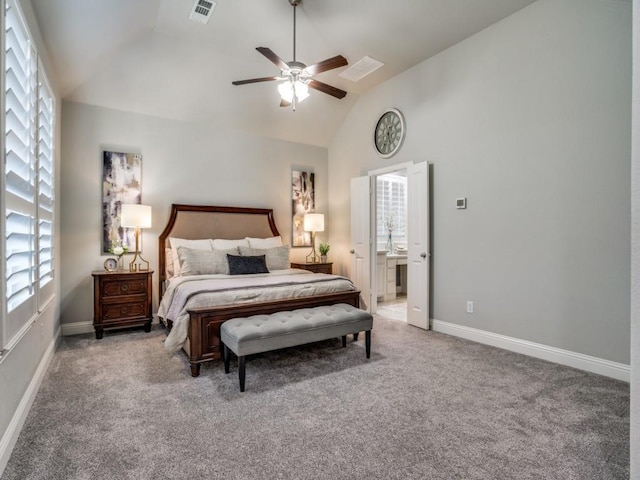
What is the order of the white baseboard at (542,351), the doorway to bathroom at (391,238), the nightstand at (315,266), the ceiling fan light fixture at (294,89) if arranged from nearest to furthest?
the white baseboard at (542,351)
the ceiling fan light fixture at (294,89)
the nightstand at (315,266)
the doorway to bathroom at (391,238)

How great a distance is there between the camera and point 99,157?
4.30 m

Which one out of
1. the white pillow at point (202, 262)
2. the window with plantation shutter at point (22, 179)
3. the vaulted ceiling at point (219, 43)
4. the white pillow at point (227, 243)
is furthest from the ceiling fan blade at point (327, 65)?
the white pillow at point (227, 243)

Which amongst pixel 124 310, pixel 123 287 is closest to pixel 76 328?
pixel 124 310

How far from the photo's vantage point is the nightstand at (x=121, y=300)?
3.90 metres

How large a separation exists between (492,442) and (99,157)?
4940 mm

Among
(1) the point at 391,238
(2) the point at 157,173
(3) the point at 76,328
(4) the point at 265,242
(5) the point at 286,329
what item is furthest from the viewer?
(1) the point at 391,238

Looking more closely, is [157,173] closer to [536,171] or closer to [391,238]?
[391,238]

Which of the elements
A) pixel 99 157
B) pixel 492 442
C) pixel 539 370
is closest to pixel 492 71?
pixel 539 370

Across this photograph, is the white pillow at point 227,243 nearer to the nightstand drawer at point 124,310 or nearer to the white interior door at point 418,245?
the nightstand drawer at point 124,310

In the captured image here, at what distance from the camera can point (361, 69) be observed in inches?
184

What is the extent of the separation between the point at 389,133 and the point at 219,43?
8.28 ft

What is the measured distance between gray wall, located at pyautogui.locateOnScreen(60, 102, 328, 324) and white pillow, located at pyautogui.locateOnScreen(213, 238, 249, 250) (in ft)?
2.25

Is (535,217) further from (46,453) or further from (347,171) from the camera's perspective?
(46,453)

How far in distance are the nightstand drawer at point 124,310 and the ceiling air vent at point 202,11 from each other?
326cm
